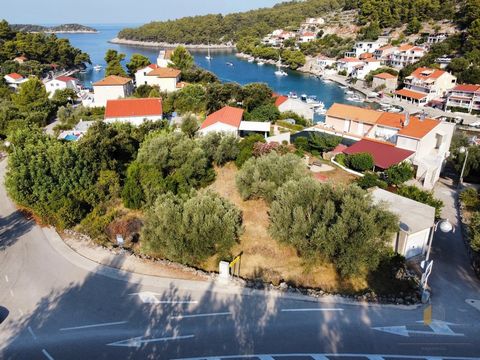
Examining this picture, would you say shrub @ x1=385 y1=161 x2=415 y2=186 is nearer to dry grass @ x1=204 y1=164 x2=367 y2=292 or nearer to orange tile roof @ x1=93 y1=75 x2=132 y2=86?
dry grass @ x1=204 y1=164 x2=367 y2=292

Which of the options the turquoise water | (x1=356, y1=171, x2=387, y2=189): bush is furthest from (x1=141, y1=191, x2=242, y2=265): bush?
the turquoise water

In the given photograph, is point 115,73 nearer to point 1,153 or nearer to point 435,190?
point 1,153

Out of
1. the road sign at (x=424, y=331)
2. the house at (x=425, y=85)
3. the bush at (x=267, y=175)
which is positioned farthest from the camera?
the house at (x=425, y=85)

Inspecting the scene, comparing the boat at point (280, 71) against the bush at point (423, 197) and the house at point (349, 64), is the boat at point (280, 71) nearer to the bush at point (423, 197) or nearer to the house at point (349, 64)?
the house at point (349, 64)

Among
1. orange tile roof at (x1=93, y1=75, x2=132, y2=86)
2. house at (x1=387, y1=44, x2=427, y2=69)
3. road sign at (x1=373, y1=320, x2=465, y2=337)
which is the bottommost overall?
road sign at (x1=373, y1=320, x2=465, y2=337)

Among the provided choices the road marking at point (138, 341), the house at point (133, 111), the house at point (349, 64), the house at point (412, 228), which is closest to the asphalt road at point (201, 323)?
the road marking at point (138, 341)

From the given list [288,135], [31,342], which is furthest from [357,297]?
[288,135]
